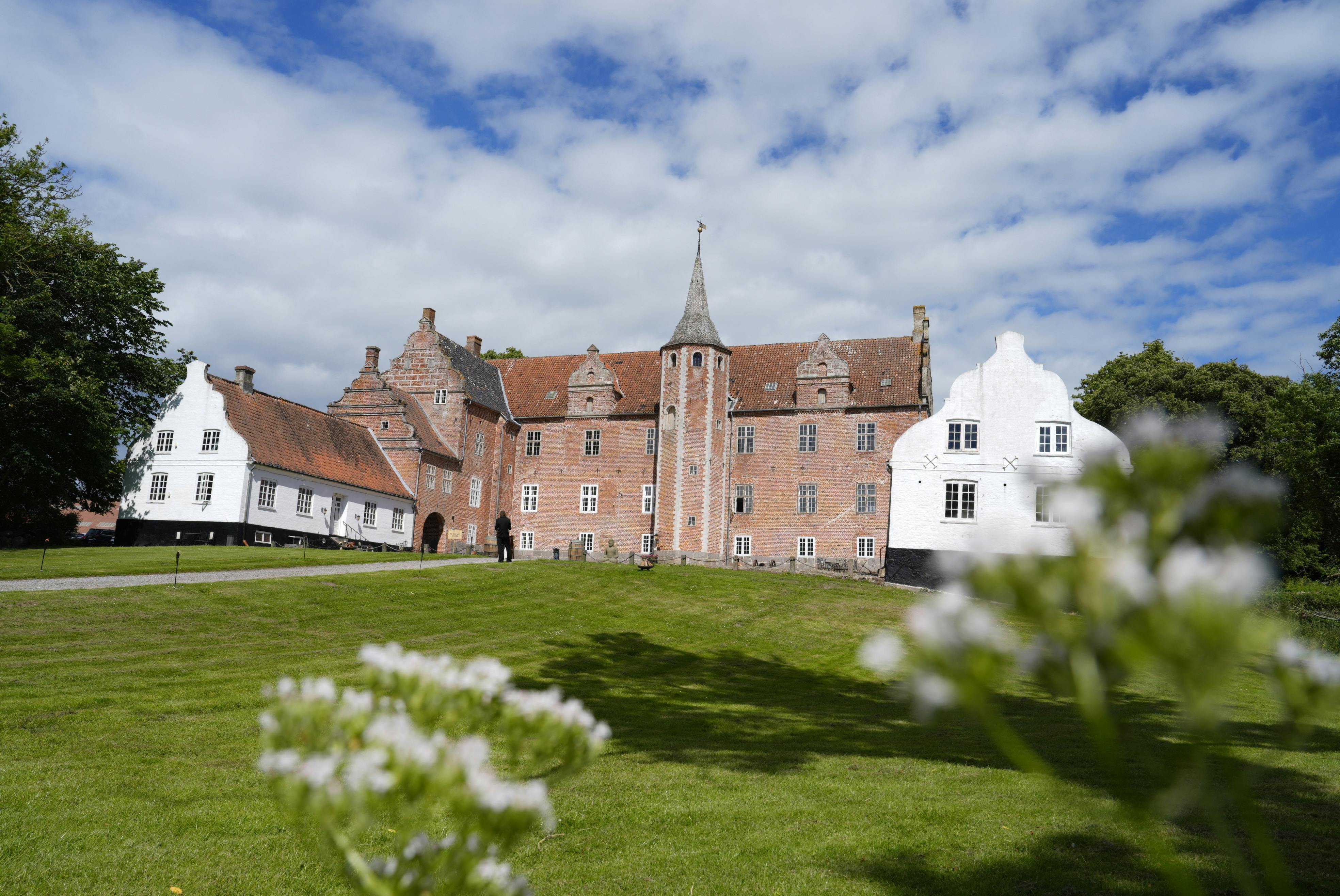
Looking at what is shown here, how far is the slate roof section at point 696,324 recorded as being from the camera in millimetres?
43938

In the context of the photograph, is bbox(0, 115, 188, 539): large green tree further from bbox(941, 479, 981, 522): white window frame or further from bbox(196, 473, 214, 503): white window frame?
bbox(941, 479, 981, 522): white window frame

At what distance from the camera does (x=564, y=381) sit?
170 ft

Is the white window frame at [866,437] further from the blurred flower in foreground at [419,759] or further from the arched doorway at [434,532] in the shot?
the blurred flower in foreground at [419,759]

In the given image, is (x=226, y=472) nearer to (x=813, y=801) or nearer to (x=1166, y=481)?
(x=813, y=801)

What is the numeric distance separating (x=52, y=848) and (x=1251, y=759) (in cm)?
1208

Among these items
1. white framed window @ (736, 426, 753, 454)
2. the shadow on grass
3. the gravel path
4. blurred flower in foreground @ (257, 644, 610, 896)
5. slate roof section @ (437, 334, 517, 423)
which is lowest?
the shadow on grass

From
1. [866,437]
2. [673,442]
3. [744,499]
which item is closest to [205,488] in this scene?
[673,442]

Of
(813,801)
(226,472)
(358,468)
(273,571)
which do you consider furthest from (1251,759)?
(358,468)

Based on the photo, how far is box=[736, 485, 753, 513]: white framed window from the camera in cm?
4447

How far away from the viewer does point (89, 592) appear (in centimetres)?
1997

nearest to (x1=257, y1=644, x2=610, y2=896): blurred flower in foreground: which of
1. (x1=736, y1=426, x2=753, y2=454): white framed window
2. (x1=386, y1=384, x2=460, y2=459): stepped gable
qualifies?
(x1=736, y1=426, x2=753, y2=454): white framed window

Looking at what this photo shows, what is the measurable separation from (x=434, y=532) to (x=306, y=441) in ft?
29.9

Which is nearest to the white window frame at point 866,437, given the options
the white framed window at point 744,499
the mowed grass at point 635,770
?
the white framed window at point 744,499

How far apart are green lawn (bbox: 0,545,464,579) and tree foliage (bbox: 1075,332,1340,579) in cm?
2554
